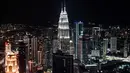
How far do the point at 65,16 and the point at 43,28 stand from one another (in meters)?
1.82

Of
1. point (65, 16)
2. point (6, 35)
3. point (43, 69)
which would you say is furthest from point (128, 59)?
point (6, 35)

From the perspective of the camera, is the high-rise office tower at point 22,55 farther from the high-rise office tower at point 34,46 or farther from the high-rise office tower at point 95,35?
the high-rise office tower at point 95,35

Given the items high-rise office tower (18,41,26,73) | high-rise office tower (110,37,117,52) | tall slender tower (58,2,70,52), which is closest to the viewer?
high-rise office tower (18,41,26,73)

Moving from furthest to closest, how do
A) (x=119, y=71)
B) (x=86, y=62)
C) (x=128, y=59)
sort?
(x=128, y=59) → (x=86, y=62) → (x=119, y=71)

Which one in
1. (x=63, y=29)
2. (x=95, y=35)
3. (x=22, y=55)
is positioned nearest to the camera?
(x=22, y=55)

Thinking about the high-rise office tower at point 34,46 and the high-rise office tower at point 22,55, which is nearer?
the high-rise office tower at point 22,55

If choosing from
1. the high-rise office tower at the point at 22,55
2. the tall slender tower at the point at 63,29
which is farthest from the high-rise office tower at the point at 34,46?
the tall slender tower at the point at 63,29

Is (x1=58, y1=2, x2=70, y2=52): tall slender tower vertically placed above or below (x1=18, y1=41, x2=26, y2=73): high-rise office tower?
above

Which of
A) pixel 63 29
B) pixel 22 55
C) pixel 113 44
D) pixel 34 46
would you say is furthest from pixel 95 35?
pixel 22 55

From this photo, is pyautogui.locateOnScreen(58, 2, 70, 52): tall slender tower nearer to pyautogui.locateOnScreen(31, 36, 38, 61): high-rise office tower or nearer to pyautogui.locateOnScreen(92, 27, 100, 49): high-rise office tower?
pyautogui.locateOnScreen(92, 27, 100, 49): high-rise office tower

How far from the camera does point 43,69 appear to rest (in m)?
5.56

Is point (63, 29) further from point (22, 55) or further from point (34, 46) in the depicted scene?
point (22, 55)

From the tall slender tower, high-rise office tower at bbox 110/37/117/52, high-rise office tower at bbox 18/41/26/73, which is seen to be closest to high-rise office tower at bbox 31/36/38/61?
high-rise office tower at bbox 18/41/26/73

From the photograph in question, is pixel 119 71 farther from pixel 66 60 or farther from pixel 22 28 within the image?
pixel 22 28
